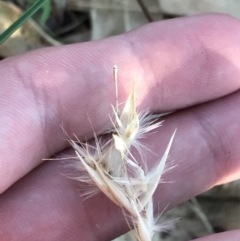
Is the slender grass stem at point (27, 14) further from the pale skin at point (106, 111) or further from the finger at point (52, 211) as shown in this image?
the finger at point (52, 211)

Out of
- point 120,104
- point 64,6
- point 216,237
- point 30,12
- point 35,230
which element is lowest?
point 216,237

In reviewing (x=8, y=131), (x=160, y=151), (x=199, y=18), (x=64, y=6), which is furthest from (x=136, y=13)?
(x=8, y=131)

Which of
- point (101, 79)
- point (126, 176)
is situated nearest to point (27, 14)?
point (101, 79)

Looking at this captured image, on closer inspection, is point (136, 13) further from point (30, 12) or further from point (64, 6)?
point (30, 12)

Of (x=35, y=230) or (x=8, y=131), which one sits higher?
(x=8, y=131)

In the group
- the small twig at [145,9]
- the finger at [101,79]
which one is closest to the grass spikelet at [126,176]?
the finger at [101,79]

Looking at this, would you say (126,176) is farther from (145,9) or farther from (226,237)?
(145,9)

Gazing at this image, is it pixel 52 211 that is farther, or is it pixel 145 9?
pixel 145 9
